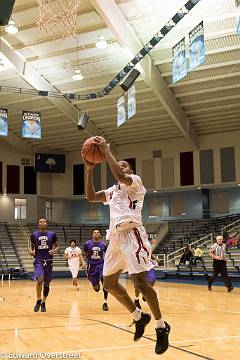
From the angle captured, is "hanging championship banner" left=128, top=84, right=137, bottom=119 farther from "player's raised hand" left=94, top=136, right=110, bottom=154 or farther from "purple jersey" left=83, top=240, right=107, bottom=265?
"player's raised hand" left=94, top=136, right=110, bottom=154

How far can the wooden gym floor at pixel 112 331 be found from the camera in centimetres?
580

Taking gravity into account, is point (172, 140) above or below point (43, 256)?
above

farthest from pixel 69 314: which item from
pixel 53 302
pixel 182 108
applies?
pixel 182 108

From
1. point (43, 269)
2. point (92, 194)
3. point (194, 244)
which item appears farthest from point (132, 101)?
point (92, 194)

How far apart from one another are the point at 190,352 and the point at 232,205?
27239mm

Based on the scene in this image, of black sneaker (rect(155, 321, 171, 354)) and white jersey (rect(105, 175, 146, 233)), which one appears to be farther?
white jersey (rect(105, 175, 146, 233))

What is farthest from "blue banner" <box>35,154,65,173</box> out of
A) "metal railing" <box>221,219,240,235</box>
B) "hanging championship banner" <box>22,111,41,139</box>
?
"hanging championship banner" <box>22,111,41,139</box>

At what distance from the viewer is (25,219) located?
1308 inches

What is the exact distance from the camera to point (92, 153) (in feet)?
15.8

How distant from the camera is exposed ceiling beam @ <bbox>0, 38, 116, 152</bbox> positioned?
65.2 feet

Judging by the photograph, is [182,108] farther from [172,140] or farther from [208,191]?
[208,191]

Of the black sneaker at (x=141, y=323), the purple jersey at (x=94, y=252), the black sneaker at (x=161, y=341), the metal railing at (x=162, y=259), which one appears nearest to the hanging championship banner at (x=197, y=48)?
the purple jersey at (x=94, y=252)

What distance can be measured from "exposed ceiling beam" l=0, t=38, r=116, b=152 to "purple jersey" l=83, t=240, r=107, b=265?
37.0 feet

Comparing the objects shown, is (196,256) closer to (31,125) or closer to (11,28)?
(31,125)
